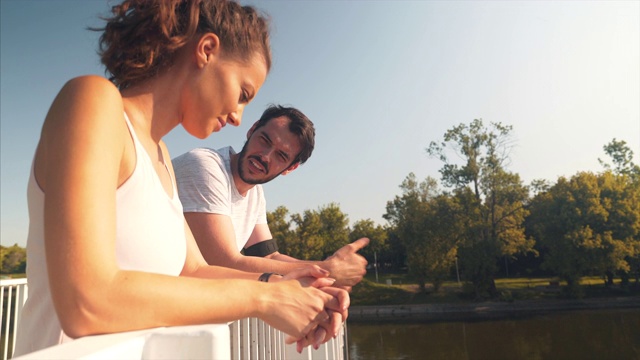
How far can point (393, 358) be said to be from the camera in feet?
58.0

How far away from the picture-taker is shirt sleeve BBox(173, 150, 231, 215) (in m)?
2.30

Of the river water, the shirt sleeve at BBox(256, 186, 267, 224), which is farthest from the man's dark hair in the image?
the river water

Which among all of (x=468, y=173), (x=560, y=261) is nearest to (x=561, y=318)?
(x=560, y=261)

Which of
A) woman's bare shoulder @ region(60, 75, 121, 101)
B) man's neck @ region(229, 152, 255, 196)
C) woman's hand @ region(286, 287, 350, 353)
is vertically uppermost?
man's neck @ region(229, 152, 255, 196)

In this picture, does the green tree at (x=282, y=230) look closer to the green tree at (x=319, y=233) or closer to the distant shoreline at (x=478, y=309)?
the green tree at (x=319, y=233)

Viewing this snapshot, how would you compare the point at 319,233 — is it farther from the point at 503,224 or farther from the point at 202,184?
the point at 202,184

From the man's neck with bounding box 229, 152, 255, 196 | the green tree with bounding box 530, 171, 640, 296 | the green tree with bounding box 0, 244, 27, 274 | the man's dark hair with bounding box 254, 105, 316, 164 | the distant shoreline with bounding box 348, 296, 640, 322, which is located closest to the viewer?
the man's neck with bounding box 229, 152, 255, 196

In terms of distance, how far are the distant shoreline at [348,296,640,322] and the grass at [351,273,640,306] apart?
0.78 metres

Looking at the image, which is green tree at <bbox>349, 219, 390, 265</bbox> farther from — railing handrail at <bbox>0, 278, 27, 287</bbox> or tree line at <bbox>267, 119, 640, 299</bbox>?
railing handrail at <bbox>0, 278, 27, 287</bbox>

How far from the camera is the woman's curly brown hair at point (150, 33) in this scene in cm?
120

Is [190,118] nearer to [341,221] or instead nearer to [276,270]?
[276,270]

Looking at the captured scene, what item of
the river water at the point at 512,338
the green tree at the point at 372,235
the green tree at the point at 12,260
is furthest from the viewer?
the green tree at the point at 12,260

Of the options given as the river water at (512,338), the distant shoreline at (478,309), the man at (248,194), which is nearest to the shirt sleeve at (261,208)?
the man at (248,194)

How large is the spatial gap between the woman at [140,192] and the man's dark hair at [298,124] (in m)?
1.54
